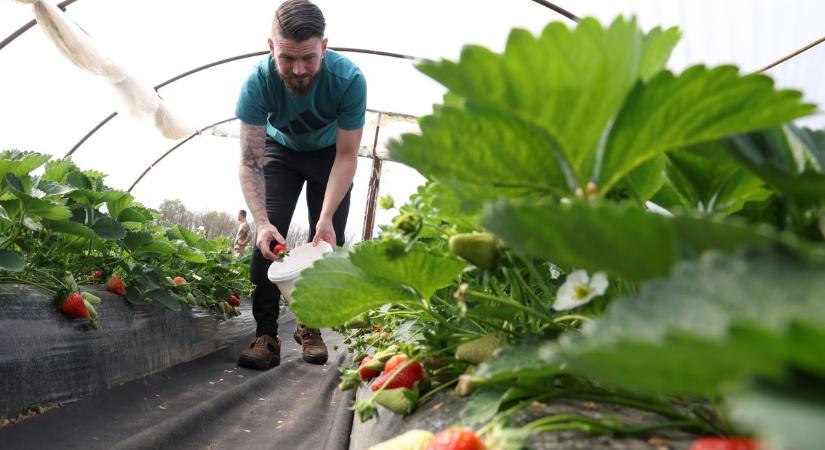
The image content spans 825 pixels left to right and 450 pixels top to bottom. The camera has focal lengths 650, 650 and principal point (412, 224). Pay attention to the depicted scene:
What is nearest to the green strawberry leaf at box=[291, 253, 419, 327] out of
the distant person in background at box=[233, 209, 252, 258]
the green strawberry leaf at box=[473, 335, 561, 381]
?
the green strawberry leaf at box=[473, 335, 561, 381]

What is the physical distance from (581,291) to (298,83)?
2161 mm

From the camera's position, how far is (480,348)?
0.65 m

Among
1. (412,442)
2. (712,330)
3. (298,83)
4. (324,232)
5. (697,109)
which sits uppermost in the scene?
(298,83)

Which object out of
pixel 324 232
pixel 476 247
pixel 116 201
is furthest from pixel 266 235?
pixel 476 247

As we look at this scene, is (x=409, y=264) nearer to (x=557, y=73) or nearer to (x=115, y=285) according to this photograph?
(x=557, y=73)

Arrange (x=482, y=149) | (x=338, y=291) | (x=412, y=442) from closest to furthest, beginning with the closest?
1. (x=482, y=149)
2. (x=412, y=442)
3. (x=338, y=291)

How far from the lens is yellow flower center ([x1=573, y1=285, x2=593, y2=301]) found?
1.51 feet

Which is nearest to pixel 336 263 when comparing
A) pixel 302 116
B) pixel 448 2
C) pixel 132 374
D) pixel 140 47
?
pixel 132 374

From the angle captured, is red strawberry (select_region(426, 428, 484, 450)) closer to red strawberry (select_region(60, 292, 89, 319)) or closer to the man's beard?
red strawberry (select_region(60, 292, 89, 319))

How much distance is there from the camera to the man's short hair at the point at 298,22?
2270 mm

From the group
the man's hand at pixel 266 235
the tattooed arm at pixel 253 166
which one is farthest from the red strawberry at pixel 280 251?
the tattooed arm at pixel 253 166

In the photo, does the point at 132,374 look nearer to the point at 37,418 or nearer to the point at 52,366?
the point at 52,366

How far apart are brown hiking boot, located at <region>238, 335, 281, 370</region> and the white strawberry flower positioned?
2536mm

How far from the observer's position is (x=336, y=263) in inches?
26.8
